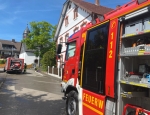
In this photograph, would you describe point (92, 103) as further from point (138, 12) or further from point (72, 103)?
point (138, 12)

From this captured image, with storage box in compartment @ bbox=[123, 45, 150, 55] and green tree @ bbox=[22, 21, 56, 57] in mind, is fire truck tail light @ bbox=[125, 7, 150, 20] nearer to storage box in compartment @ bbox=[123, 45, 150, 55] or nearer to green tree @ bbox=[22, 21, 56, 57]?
storage box in compartment @ bbox=[123, 45, 150, 55]

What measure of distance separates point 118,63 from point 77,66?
198 centimetres

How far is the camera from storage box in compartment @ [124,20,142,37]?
11.5ft

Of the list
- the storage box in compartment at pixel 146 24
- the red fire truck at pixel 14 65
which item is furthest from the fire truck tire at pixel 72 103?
the red fire truck at pixel 14 65

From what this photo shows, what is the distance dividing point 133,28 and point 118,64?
729mm

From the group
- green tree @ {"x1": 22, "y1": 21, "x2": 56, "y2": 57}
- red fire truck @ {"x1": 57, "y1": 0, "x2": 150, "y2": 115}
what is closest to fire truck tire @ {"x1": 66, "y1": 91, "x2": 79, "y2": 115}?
red fire truck @ {"x1": 57, "y1": 0, "x2": 150, "y2": 115}

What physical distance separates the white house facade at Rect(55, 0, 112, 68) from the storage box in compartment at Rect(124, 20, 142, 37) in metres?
18.1

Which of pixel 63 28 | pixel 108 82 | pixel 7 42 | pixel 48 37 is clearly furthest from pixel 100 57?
pixel 7 42

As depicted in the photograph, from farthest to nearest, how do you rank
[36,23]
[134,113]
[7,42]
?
[7,42] → [36,23] → [134,113]

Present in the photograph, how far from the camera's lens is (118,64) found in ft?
12.6

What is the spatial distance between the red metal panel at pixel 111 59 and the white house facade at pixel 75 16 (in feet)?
58.0

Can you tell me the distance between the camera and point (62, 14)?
108 ft

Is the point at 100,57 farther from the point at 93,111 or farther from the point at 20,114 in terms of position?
the point at 20,114

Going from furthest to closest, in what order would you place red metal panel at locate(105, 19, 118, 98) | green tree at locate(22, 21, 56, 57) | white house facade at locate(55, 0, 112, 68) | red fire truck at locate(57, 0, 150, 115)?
green tree at locate(22, 21, 56, 57) → white house facade at locate(55, 0, 112, 68) → red metal panel at locate(105, 19, 118, 98) → red fire truck at locate(57, 0, 150, 115)
